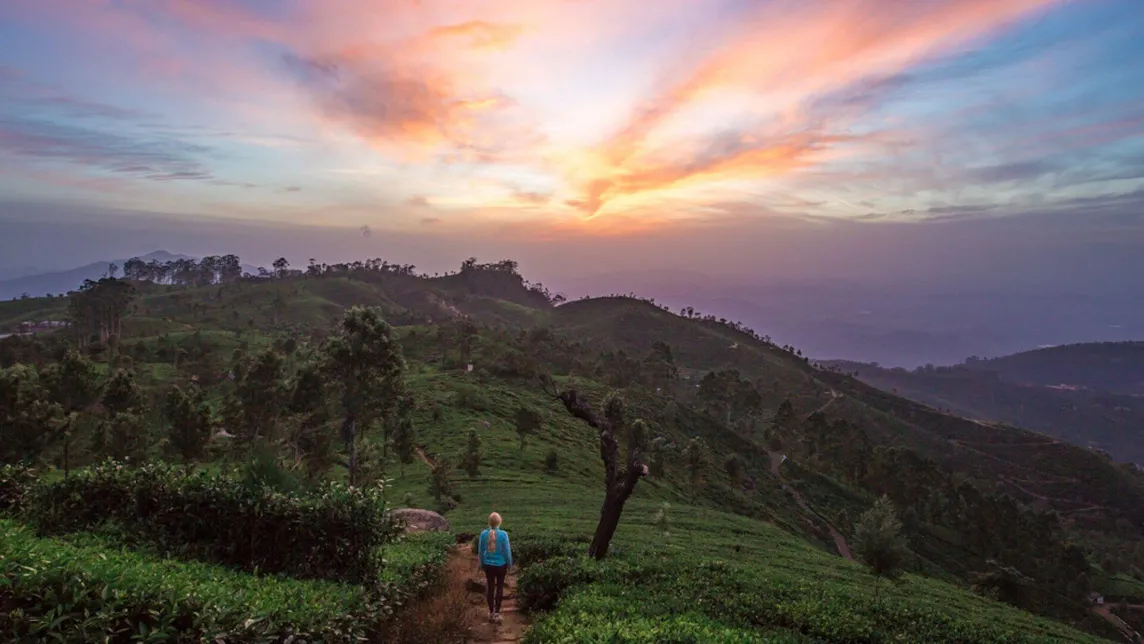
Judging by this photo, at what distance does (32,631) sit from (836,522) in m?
87.9

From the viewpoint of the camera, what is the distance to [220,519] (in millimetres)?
12500

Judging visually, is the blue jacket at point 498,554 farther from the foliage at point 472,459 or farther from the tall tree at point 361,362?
the foliage at point 472,459

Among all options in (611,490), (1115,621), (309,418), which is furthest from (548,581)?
(1115,621)

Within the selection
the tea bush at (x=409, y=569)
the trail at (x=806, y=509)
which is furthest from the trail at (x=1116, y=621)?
the tea bush at (x=409, y=569)

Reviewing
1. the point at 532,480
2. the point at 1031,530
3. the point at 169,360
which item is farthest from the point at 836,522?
the point at 169,360

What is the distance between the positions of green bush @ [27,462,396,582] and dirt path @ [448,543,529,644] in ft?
11.1

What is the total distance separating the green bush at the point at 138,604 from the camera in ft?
24.2

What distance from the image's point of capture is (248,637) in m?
8.38

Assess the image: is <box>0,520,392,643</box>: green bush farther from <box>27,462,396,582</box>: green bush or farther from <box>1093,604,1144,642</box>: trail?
<box>1093,604,1144,642</box>: trail

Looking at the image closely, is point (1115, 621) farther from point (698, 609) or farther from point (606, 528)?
point (698, 609)

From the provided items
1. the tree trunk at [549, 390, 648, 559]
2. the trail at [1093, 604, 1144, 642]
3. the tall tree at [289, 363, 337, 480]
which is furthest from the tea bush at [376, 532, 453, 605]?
the trail at [1093, 604, 1144, 642]

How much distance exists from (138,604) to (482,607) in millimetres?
9611

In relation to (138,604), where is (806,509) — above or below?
below

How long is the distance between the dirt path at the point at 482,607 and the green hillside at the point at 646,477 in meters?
0.89
